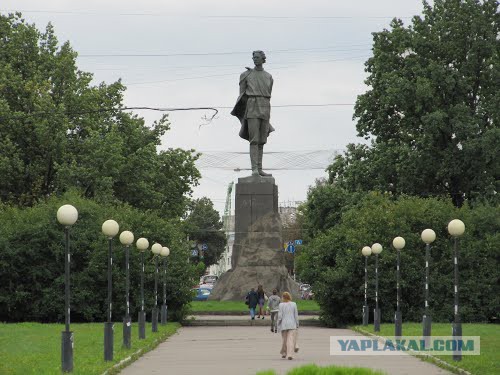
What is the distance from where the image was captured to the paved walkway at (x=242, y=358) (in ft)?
76.1

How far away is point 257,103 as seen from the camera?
50.2 meters

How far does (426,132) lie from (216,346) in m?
25.8

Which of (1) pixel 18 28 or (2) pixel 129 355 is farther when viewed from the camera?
(1) pixel 18 28

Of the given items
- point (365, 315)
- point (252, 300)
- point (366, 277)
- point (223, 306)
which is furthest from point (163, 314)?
point (366, 277)

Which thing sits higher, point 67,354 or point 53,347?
point 67,354

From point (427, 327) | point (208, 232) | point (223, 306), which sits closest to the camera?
point (427, 327)

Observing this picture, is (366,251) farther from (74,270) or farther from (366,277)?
(74,270)

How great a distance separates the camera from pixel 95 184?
191 ft

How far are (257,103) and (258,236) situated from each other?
18.4 feet

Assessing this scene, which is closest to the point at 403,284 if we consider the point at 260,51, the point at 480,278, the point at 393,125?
the point at 480,278

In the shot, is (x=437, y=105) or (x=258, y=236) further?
(x=437, y=105)

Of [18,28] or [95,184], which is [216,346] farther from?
[18,28]

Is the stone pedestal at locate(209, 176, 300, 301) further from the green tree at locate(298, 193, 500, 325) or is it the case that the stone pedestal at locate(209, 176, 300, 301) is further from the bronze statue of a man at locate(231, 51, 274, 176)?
the green tree at locate(298, 193, 500, 325)

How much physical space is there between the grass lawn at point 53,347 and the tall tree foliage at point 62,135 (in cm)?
1695
